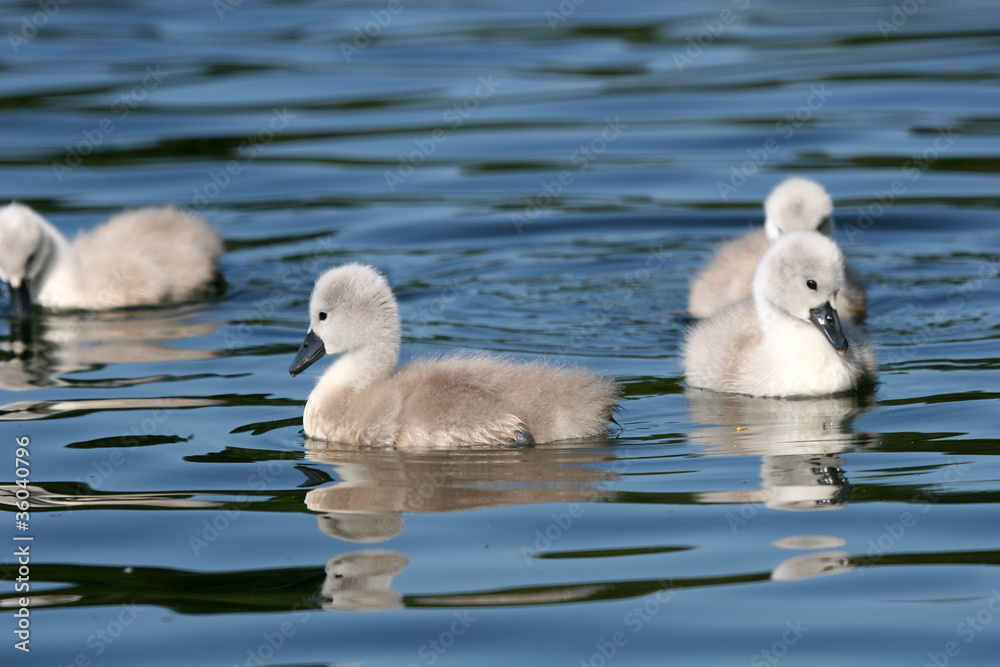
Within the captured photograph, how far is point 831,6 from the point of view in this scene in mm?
20172

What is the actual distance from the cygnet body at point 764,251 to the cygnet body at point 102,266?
Answer: 126 inches

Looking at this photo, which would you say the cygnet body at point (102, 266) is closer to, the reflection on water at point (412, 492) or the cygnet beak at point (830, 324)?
the reflection on water at point (412, 492)

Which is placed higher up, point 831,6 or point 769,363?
point 831,6

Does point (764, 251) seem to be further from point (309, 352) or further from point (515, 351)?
point (309, 352)

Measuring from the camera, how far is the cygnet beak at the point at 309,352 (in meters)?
6.68

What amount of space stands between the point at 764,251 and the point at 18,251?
15.0 feet

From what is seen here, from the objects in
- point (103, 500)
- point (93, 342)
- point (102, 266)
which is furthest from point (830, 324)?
point (102, 266)

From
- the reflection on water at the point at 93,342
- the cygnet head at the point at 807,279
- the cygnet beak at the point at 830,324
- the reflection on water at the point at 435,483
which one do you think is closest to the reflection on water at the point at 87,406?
the reflection on water at the point at 93,342

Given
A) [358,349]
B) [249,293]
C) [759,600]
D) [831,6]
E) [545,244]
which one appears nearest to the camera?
[759,600]

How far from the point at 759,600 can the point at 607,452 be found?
1.49 m

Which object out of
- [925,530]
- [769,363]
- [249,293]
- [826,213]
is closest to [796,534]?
[925,530]

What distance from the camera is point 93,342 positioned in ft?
28.3

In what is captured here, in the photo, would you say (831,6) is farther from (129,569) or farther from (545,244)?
(129,569)

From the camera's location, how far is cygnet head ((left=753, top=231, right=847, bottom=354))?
7.11 meters
